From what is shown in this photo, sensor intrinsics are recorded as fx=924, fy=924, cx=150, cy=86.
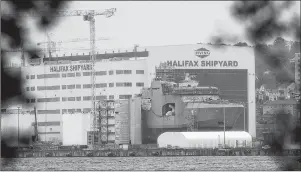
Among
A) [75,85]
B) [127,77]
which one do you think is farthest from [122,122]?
[75,85]

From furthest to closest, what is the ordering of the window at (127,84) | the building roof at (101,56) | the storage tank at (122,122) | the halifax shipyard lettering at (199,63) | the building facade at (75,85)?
the building roof at (101,56)
the halifax shipyard lettering at (199,63)
the building facade at (75,85)
the window at (127,84)
the storage tank at (122,122)

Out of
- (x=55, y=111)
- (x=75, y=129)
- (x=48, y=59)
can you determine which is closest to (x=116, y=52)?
(x=48, y=59)

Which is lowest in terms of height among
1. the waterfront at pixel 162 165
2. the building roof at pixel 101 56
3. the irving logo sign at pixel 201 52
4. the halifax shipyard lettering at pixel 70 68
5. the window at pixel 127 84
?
the waterfront at pixel 162 165

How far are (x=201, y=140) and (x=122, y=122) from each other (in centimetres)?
1864

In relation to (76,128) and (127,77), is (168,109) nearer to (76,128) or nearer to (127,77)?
(76,128)

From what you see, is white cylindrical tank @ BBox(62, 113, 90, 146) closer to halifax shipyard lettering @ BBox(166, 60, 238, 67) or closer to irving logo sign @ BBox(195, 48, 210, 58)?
halifax shipyard lettering @ BBox(166, 60, 238, 67)

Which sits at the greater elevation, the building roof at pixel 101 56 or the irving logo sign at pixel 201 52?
the building roof at pixel 101 56

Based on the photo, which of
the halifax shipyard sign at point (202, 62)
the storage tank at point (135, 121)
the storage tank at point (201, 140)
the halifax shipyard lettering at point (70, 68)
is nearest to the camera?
the storage tank at point (201, 140)

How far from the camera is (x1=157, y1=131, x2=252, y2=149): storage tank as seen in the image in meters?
118

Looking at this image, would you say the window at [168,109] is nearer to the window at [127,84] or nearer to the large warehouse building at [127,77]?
the large warehouse building at [127,77]

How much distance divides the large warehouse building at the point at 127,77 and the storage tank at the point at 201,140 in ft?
87.7

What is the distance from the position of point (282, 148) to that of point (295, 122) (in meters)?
0.47

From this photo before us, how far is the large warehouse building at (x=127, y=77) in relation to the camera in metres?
150

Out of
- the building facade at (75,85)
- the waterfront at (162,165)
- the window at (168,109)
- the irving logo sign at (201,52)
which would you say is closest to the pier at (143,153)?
the waterfront at (162,165)
